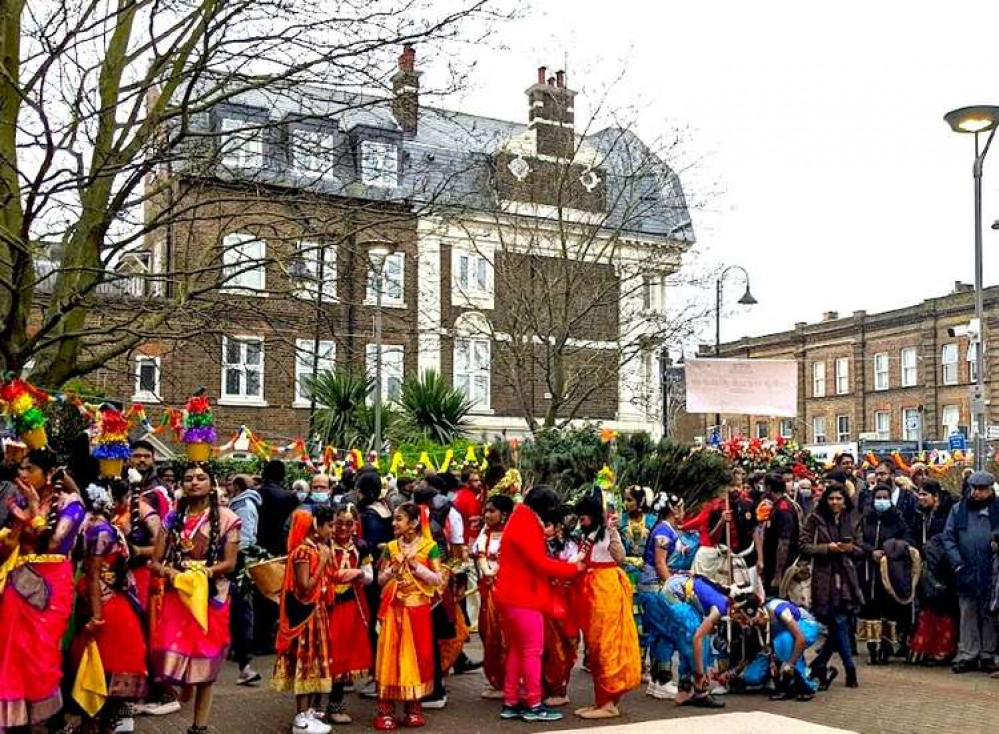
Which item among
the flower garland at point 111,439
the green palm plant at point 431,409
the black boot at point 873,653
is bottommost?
the black boot at point 873,653

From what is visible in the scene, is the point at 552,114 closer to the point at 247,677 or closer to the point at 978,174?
the point at 978,174

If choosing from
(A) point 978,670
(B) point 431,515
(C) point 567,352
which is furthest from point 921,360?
(B) point 431,515

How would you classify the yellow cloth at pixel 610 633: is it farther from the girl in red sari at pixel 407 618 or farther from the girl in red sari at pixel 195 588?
the girl in red sari at pixel 195 588

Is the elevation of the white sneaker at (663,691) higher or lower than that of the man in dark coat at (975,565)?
lower

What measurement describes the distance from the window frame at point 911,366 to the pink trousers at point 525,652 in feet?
151

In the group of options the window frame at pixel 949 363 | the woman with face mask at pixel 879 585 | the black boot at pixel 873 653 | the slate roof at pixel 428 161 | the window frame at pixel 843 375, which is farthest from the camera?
the window frame at pixel 843 375

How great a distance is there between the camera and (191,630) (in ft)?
23.2

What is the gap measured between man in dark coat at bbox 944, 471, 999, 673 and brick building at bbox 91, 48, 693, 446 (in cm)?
612

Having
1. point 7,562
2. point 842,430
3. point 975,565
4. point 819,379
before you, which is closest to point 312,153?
point 7,562

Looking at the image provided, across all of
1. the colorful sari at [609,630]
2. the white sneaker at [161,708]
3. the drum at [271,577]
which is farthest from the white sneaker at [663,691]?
the white sneaker at [161,708]

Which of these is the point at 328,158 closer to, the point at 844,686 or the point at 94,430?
the point at 94,430

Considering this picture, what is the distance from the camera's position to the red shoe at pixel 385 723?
26.8 feet

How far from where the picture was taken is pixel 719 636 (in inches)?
391

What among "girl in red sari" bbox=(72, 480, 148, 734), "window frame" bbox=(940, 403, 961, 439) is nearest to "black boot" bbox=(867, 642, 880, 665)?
"girl in red sari" bbox=(72, 480, 148, 734)
